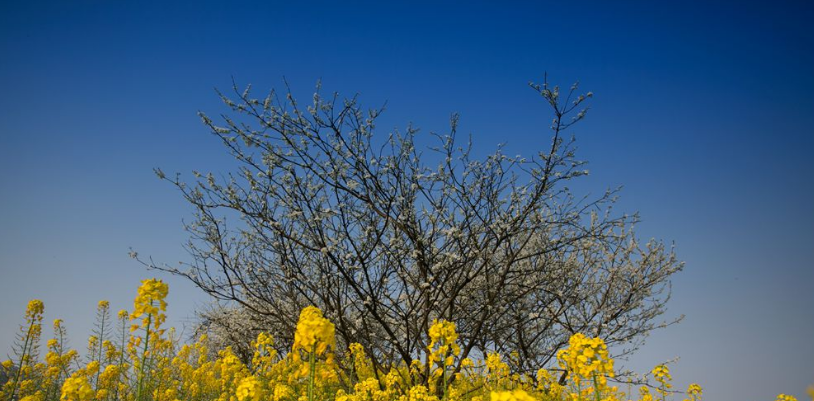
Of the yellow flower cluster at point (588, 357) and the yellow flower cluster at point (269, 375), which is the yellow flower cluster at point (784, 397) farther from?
the yellow flower cluster at point (588, 357)

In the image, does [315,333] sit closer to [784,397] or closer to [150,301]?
[150,301]

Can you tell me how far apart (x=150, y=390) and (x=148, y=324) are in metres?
4.06

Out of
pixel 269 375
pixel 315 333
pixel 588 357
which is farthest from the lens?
pixel 269 375

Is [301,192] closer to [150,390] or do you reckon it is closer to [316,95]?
[316,95]

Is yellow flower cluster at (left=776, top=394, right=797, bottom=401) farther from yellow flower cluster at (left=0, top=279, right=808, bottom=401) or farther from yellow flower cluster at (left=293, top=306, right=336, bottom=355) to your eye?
yellow flower cluster at (left=293, top=306, right=336, bottom=355)

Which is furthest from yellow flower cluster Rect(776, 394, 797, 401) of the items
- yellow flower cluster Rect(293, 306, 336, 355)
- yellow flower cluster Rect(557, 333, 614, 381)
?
yellow flower cluster Rect(293, 306, 336, 355)

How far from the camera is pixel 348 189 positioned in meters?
7.54

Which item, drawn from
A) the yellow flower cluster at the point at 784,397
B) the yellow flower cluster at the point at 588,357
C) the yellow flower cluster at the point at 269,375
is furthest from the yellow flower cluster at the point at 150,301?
the yellow flower cluster at the point at 784,397

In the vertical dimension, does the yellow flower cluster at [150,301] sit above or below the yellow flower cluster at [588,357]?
above

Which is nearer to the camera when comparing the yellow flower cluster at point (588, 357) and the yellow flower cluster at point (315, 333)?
the yellow flower cluster at point (315, 333)

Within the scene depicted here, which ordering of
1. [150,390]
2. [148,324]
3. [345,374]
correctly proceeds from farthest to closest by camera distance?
[345,374]
[150,390]
[148,324]

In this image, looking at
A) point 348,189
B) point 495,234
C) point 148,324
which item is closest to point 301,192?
point 348,189

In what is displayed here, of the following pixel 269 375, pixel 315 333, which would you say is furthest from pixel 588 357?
pixel 269 375

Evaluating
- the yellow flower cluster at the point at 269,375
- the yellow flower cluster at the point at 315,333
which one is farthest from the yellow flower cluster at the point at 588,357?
the yellow flower cluster at the point at 315,333
